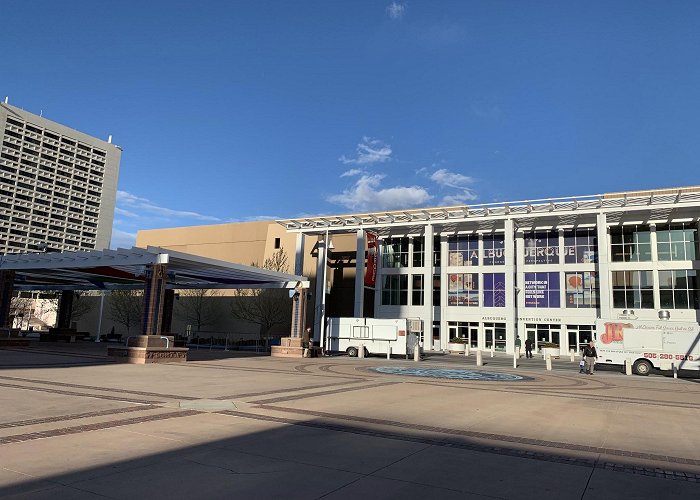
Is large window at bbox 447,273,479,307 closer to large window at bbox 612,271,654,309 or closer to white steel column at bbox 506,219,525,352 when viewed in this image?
white steel column at bbox 506,219,525,352

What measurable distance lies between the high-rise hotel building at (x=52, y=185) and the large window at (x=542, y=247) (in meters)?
103

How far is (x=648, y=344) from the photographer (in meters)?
26.4

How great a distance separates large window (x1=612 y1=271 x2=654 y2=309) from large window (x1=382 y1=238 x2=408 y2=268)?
1990 centimetres

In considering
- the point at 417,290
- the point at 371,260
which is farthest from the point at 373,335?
the point at 417,290

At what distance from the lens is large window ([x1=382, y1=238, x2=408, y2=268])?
180 ft

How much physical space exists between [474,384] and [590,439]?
32.2ft

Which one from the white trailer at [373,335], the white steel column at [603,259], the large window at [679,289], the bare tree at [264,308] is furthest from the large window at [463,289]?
the bare tree at [264,308]

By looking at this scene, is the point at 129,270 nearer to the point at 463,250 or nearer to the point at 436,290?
the point at 436,290

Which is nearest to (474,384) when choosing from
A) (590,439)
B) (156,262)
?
(590,439)

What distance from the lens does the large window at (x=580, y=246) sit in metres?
46.1

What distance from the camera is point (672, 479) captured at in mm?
6668

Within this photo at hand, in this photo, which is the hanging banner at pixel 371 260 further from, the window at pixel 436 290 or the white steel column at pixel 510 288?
the white steel column at pixel 510 288

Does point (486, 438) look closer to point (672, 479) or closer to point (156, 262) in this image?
point (672, 479)

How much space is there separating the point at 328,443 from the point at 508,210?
41701 millimetres
